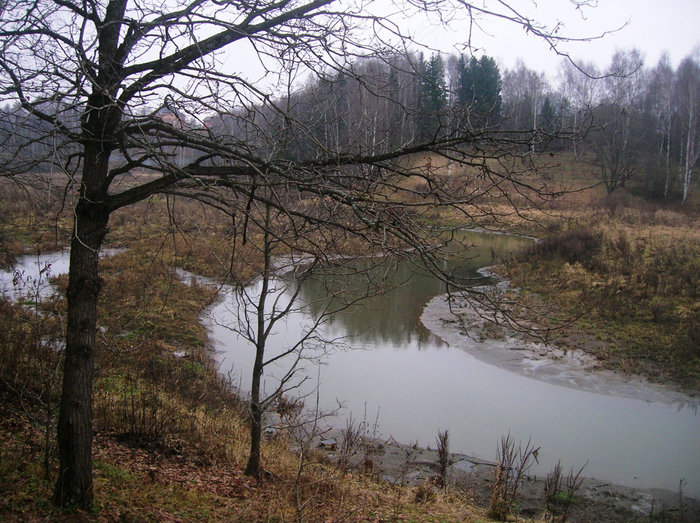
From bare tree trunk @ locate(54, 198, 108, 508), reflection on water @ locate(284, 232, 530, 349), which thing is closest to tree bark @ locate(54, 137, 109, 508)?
bare tree trunk @ locate(54, 198, 108, 508)

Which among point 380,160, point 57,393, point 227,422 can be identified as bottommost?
point 227,422

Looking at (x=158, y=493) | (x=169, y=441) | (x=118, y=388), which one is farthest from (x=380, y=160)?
(x=118, y=388)

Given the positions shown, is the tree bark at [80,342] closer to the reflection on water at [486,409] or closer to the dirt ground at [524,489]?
the reflection on water at [486,409]

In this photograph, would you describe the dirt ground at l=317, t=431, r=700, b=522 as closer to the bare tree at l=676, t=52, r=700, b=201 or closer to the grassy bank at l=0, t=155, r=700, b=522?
the grassy bank at l=0, t=155, r=700, b=522

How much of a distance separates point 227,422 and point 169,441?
1.53 meters

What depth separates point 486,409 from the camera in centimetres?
1080

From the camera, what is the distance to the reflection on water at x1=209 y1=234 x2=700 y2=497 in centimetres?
914

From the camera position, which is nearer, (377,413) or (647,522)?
(647,522)

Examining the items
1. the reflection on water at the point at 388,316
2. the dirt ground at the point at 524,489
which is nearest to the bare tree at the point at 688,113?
the reflection on water at the point at 388,316

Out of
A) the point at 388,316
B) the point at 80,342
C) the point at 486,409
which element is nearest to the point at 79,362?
the point at 80,342

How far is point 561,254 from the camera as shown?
71.7ft

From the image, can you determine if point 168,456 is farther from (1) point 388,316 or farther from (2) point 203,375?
(1) point 388,316

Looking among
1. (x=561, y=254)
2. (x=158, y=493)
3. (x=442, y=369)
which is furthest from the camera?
(x=561, y=254)

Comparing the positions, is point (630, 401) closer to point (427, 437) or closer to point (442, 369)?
point (442, 369)
